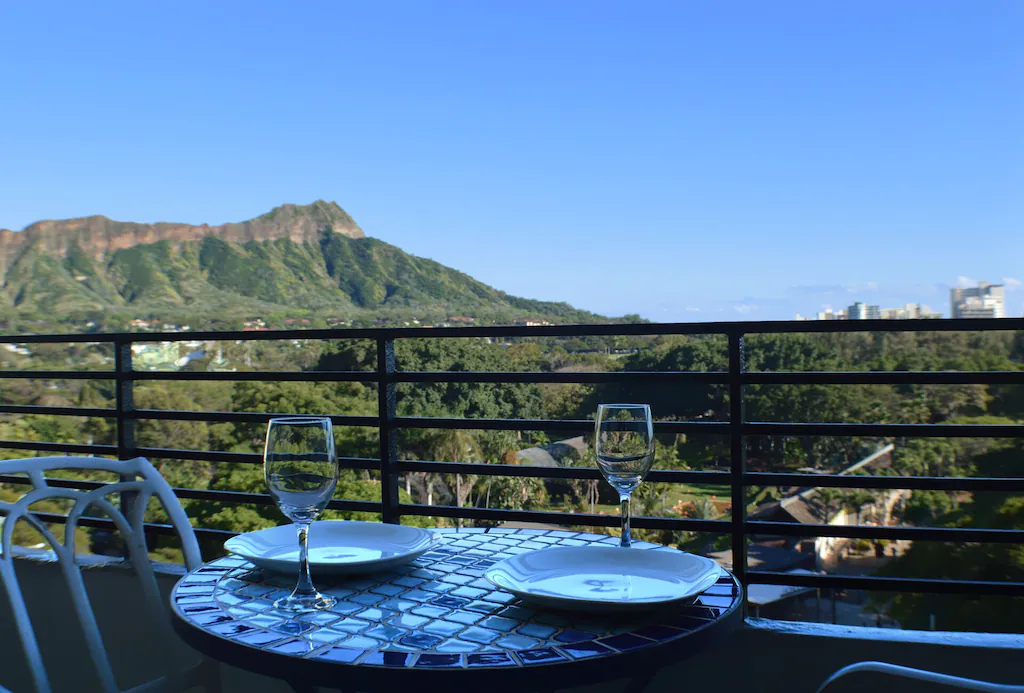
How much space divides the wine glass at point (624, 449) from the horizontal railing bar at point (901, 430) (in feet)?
2.85

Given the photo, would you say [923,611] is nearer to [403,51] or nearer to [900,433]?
[900,433]

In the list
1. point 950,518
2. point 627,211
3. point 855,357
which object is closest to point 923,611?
point 950,518

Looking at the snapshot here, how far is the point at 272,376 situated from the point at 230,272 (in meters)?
37.2

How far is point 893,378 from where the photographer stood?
67.5 inches

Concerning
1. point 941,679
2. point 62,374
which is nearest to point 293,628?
point 941,679

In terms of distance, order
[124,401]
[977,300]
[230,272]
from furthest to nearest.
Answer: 1. [230,272]
2. [977,300]
3. [124,401]

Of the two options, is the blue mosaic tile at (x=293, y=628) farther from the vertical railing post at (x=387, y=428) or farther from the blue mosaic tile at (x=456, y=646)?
→ the vertical railing post at (x=387, y=428)

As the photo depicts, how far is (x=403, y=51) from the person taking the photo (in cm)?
4306

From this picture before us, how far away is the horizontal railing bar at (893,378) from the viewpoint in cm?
171

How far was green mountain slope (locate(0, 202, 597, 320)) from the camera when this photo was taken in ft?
109

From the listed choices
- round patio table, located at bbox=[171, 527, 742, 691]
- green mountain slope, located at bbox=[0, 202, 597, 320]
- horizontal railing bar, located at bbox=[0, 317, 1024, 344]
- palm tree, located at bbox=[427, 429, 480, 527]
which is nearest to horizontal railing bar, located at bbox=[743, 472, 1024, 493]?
horizontal railing bar, located at bbox=[0, 317, 1024, 344]

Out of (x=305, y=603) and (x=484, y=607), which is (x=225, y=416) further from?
(x=484, y=607)

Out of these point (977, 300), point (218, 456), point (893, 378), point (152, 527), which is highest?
point (977, 300)

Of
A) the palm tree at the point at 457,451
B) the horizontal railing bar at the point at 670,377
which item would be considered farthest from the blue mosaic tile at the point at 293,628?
the palm tree at the point at 457,451
